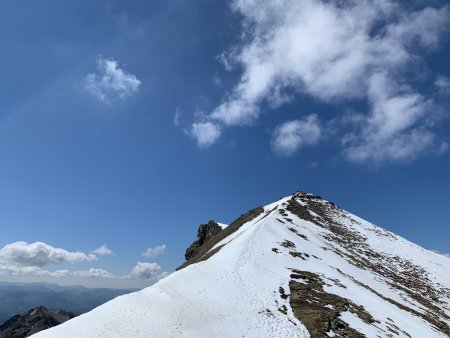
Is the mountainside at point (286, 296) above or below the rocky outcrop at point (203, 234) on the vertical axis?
below

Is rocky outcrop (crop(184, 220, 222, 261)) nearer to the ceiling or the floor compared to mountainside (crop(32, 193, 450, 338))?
nearer to the ceiling

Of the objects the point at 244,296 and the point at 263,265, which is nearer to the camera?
the point at 244,296

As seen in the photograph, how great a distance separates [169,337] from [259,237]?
31673 millimetres

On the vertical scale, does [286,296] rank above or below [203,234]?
below

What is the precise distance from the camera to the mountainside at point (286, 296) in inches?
991

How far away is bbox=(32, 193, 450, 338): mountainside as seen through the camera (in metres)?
25.2

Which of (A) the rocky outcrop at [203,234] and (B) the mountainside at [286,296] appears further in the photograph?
(A) the rocky outcrop at [203,234]

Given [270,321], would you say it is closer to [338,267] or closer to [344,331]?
[344,331]

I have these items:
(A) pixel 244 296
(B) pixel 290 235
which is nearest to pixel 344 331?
(A) pixel 244 296

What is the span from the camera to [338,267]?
162 ft

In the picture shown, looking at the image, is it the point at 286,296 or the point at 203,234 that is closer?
the point at 286,296

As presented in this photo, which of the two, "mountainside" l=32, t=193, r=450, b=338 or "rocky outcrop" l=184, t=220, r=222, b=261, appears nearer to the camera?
"mountainside" l=32, t=193, r=450, b=338

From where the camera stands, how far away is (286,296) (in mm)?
34250

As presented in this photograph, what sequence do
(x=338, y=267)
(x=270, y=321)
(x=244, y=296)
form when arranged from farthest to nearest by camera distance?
(x=338, y=267) → (x=244, y=296) → (x=270, y=321)
